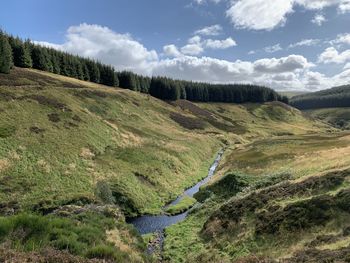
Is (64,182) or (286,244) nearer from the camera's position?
(286,244)

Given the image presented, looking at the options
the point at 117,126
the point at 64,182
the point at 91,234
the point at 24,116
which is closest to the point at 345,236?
the point at 91,234

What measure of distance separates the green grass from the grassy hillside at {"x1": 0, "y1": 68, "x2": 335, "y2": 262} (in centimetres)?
199

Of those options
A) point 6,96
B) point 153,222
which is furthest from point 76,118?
point 153,222

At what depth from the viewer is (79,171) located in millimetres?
44938

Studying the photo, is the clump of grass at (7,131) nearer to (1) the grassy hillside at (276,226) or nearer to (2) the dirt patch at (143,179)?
(2) the dirt patch at (143,179)

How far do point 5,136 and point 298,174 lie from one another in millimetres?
35265

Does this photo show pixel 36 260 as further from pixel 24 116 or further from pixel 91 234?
pixel 24 116

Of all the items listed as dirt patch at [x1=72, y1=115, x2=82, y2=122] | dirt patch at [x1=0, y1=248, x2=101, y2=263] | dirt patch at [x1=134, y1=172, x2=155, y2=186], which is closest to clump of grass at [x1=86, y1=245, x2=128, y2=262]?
dirt patch at [x1=0, y1=248, x2=101, y2=263]

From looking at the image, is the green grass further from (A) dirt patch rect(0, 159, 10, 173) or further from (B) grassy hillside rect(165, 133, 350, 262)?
(A) dirt patch rect(0, 159, 10, 173)

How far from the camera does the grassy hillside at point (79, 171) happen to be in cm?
1933

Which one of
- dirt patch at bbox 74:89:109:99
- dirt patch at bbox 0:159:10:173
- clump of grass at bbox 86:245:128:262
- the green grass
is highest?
dirt patch at bbox 74:89:109:99

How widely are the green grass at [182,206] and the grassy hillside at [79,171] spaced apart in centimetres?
199

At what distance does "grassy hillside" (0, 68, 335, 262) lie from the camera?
19328 mm

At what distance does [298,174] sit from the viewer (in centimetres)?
4262
